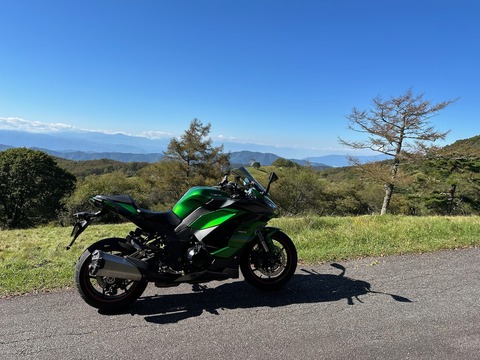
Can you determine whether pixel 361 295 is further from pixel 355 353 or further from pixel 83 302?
pixel 83 302

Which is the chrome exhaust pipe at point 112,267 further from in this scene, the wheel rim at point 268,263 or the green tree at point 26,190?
the green tree at point 26,190

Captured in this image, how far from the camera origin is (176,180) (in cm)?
3700

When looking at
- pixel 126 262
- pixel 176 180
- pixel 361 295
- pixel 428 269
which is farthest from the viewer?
pixel 176 180

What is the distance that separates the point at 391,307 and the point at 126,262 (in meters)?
3.31

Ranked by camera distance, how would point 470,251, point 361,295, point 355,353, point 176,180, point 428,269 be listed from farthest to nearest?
point 176,180 → point 470,251 → point 428,269 → point 361,295 → point 355,353

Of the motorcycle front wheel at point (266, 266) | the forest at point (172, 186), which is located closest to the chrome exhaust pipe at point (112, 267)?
the motorcycle front wheel at point (266, 266)

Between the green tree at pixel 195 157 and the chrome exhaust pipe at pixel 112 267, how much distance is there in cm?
3330

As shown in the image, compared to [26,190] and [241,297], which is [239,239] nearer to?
[241,297]

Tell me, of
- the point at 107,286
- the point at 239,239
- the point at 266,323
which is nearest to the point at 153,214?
the point at 107,286

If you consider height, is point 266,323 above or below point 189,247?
below

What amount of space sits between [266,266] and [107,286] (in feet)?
6.83

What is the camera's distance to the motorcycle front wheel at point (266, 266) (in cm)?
453

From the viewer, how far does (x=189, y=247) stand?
4.18 metres

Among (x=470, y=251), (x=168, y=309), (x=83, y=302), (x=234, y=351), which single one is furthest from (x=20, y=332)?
(x=470, y=251)
